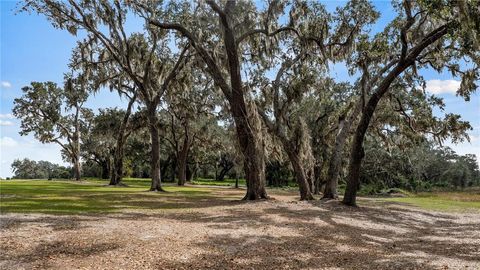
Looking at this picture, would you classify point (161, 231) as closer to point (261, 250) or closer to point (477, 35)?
point (261, 250)

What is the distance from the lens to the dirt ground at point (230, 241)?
270 inches

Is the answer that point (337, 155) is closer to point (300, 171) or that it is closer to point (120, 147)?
point (300, 171)

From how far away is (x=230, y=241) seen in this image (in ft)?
28.4

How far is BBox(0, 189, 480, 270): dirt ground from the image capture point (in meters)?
6.86

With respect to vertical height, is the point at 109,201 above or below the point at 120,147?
below

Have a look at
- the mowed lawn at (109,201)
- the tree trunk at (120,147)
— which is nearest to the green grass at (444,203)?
the mowed lawn at (109,201)

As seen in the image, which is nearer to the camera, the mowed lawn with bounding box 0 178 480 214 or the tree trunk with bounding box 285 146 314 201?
the mowed lawn with bounding box 0 178 480 214

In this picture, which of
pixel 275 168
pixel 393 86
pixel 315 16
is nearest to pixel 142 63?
pixel 315 16

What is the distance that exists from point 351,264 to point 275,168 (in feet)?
145

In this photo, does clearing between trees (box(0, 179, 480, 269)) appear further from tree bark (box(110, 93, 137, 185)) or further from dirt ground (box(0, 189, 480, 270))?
tree bark (box(110, 93, 137, 185))

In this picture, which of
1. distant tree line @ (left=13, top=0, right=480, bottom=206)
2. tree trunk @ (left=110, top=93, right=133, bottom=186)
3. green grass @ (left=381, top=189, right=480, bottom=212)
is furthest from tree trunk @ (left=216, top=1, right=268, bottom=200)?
tree trunk @ (left=110, top=93, right=133, bottom=186)

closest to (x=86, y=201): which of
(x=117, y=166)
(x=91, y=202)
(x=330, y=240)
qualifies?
(x=91, y=202)

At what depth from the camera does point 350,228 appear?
37.9 feet

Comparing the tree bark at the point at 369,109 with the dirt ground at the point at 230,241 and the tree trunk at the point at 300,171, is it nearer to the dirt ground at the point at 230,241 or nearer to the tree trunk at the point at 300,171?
the tree trunk at the point at 300,171
